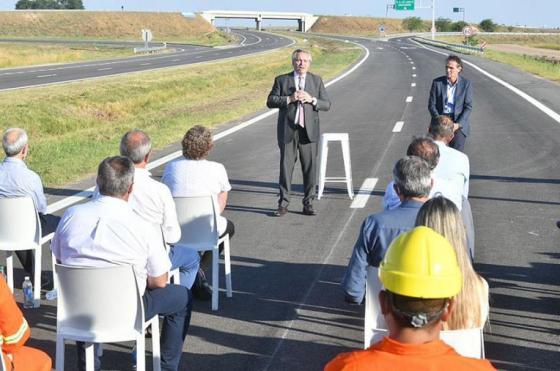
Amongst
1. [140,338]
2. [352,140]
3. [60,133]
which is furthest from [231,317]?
[60,133]

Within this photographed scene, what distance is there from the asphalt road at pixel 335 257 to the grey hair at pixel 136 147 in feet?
4.70

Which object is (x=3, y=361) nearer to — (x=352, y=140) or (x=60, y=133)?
(x=352, y=140)

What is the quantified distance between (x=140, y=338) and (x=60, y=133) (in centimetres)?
1748

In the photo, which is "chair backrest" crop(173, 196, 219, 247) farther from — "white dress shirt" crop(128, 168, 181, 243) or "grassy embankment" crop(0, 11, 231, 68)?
"grassy embankment" crop(0, 11, 231, 68)

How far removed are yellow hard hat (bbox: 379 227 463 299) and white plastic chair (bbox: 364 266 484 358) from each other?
1555 millimetres

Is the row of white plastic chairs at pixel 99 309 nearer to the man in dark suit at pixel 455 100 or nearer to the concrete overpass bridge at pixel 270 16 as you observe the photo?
the man in dark suit at pixel 455 100

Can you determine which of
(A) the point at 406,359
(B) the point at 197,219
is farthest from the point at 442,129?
(A) the point at 406,359

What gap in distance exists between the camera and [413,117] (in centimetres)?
2355

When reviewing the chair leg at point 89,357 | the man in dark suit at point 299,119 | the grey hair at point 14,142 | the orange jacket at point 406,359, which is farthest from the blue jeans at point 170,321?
the man in dark suit at point 299,119

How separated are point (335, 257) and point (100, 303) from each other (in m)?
4.25

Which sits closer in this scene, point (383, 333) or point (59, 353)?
point (383, 333)

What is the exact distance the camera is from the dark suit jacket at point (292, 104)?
442 inches

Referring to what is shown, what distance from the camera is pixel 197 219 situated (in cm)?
762

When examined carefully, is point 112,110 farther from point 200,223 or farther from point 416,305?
point 416,305
